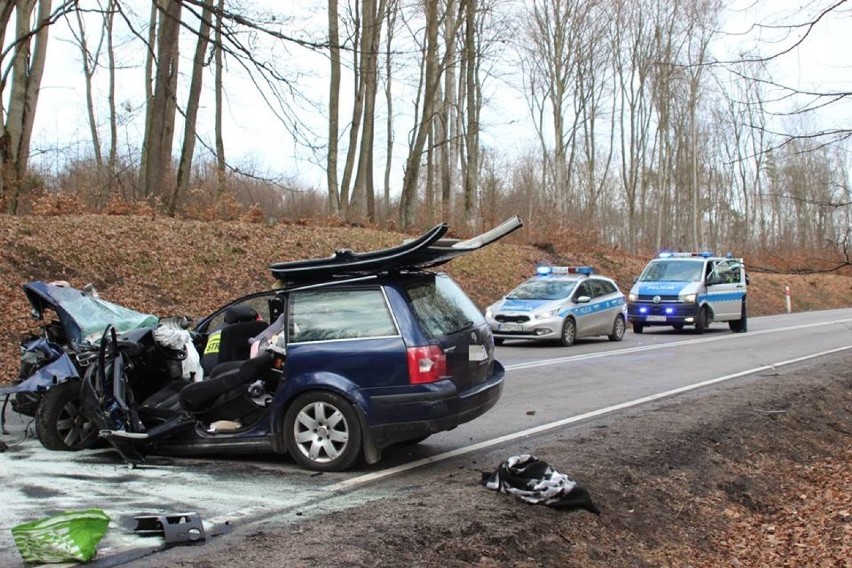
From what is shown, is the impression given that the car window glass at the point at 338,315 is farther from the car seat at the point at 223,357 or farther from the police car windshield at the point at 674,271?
the police car windshield at the point at 674,271

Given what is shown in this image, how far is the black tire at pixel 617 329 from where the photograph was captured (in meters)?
21.0

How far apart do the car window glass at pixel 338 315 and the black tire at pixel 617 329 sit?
1517 centimetres

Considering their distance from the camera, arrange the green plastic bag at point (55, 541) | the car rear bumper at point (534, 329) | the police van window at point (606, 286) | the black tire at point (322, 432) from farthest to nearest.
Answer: the police van window at point (606, 286), the car rear bumper at point (534, 329), the black tire at point (322, 432), the green plastic bag at point (55, 541)

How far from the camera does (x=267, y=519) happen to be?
5359 mm

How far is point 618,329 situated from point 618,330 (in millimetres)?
25

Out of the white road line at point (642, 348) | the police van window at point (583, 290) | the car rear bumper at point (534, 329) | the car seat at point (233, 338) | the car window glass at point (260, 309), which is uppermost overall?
the police van window at point (583, 290)

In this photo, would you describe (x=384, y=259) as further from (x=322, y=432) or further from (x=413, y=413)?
(x=322, y=432)

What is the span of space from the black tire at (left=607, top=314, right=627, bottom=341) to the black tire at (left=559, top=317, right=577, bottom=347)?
6.10 ft

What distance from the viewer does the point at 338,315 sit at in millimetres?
6754

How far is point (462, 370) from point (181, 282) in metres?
13.7

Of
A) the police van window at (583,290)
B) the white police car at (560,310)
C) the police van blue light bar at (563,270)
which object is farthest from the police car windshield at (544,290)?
the police van blue light bar at (563,270)

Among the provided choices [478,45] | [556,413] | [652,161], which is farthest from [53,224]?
[652,161]

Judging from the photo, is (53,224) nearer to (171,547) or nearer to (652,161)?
(171,547)

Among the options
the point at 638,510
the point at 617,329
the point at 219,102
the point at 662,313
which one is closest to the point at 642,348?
the point at 617,329
